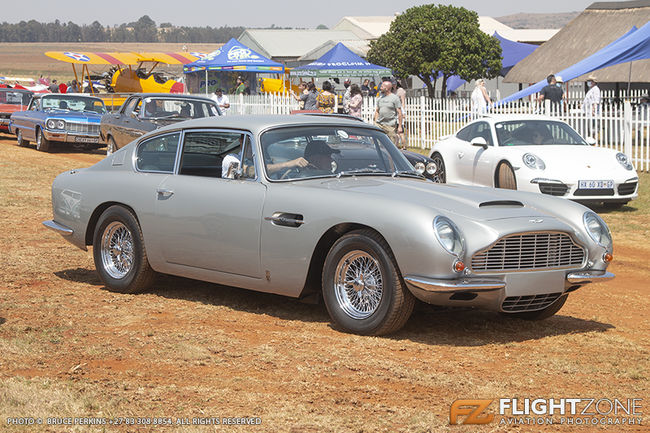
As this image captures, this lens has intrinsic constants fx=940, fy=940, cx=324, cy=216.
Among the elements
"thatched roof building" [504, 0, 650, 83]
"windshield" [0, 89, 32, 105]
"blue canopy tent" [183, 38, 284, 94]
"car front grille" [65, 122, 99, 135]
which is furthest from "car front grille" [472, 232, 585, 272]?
"thatched roof building" [504, 0, 650, 83]

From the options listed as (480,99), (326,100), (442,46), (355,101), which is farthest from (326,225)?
(442,46)

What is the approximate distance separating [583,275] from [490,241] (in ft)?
2.87

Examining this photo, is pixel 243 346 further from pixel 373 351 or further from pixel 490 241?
pixel 490 241

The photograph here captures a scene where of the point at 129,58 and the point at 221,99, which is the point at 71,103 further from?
the point at 129,58

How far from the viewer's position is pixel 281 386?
17.5ft

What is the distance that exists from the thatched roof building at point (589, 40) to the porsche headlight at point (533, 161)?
825 inches

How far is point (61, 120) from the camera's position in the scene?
947 inches

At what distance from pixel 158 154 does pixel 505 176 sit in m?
7.40

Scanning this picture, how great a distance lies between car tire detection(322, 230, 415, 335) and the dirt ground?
0.14m

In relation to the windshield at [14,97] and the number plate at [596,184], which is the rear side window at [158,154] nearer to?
the number plate at [596,184]

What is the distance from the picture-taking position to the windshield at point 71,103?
81.4 feet

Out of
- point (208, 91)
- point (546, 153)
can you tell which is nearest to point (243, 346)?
point (546, 153)

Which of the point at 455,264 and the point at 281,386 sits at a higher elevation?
the point at 455,264

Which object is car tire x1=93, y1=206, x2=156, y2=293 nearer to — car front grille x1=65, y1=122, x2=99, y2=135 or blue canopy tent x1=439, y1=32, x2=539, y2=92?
car front grille x1=65, y1=122, x2=99, y2=135
